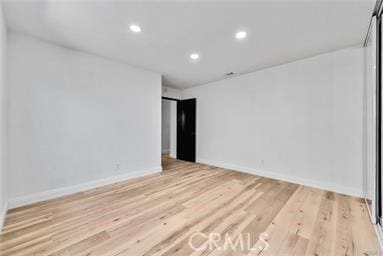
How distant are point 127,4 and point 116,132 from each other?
2.38 m

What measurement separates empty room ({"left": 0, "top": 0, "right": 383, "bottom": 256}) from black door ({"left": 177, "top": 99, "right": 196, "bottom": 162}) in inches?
55.3

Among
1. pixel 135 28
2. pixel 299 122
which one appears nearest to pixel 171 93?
pixel 135 28

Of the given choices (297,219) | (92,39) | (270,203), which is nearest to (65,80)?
(92,39)

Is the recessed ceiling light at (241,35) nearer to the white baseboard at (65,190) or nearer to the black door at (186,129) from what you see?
the black door at (186,129)

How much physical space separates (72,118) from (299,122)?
4.37 meters

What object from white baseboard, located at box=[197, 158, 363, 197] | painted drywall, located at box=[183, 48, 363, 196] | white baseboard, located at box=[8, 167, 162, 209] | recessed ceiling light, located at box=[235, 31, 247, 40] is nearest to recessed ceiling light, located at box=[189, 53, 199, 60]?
recessed ceiling light, located at box=[235, 31, 247, 40]

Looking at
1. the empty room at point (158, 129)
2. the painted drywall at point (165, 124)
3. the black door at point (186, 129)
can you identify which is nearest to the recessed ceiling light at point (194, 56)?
the empty room at point (158, 129)

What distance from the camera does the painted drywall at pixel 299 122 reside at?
2793mm

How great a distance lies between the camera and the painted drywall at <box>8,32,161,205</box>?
2.43 metres

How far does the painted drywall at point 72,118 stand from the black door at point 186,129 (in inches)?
71.0

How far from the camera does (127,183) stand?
3.36 metres

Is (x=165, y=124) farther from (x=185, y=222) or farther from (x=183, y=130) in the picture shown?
(x=185, y=222)

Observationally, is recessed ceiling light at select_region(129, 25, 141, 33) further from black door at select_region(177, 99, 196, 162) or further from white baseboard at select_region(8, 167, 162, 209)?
black door at select_region(177, 99, 196, 162)

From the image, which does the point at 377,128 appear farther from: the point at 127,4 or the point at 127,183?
the point at 127,183
